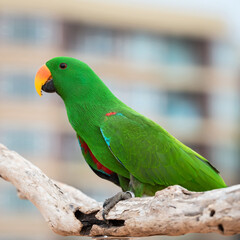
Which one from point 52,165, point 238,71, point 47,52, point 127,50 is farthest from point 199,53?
point 52,165

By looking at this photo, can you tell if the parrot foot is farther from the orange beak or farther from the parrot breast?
the orange beak

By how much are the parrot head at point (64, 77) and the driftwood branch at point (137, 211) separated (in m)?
0.40

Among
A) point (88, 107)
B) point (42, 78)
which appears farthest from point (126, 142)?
point (42, 78)

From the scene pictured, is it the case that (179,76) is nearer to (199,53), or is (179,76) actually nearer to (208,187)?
(199,53)

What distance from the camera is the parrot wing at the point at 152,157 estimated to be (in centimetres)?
205

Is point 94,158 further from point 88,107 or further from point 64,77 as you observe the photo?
point 64,77

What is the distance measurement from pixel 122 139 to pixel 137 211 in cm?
41

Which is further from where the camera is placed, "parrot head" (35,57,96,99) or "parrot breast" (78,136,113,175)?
"parrot breast" (78,136,113,175)

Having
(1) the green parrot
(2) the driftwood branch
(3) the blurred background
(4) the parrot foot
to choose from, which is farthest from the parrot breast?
(3) the blurred background

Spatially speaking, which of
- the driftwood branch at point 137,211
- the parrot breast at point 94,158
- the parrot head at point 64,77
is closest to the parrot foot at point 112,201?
the driftwood branch at point 137,211

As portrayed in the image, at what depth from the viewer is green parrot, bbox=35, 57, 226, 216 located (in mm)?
2066

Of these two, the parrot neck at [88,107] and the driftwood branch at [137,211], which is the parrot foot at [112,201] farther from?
the parrot neck at [88,107]

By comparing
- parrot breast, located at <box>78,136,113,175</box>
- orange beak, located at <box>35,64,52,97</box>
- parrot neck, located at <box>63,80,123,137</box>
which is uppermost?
orange beak, located at <box>35,64,52,97</box>

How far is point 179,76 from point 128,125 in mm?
13584
